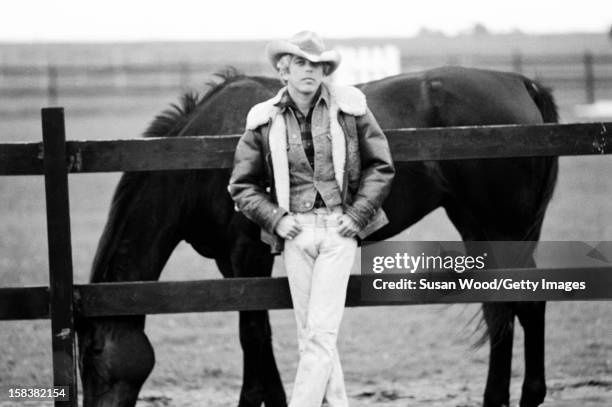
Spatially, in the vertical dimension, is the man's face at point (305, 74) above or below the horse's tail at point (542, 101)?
below

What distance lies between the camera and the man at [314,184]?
3.81 meters

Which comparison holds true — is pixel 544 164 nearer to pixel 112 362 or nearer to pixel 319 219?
pixel 319 219

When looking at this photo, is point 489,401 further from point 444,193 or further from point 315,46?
point 315,46

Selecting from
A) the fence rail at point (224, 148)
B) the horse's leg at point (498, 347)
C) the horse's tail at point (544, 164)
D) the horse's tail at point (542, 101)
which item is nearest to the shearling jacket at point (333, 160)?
the fence rail at point (224, 148)

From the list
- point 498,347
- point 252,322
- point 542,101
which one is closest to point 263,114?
point 252,322

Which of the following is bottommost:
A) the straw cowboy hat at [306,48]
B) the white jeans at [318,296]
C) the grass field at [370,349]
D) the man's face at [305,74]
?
the grass field at [370,349]

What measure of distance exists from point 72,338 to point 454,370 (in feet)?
9.40

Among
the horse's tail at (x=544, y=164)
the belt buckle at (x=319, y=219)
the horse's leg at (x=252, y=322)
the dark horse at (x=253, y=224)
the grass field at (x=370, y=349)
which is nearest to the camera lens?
the belt buckle at (x=319, y=219)

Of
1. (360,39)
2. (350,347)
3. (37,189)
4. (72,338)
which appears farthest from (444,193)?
(360,39)

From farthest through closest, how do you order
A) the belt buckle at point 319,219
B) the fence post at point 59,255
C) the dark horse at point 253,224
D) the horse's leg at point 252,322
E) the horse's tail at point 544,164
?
the horse's tail at point 544,164, the horse's leg at point 252,322, the dark horse at point 253,224, the fence post at point 59,255, the belt buckle at point 319,219

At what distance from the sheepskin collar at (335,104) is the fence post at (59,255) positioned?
3.19 feet

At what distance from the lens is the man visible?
12.5ft

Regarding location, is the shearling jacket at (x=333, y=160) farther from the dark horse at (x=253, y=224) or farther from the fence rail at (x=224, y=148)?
the dark horse at (x=253, y=224)

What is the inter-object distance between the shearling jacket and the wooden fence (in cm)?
35
